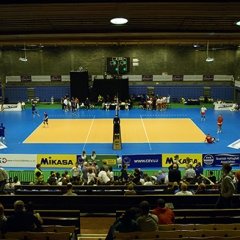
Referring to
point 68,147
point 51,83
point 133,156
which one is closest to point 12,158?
point 68,147

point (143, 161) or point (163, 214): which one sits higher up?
point (163, 214)

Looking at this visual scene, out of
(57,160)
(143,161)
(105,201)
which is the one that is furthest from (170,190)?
(57,160)

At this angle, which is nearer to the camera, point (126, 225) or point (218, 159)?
point (126, 225)

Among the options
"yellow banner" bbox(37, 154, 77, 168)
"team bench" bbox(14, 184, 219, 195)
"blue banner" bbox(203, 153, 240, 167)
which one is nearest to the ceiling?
"team bench" bbox(14, 184, 219, 195)

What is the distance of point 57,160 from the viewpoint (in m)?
17.9

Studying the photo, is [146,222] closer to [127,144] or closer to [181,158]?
[181,158]

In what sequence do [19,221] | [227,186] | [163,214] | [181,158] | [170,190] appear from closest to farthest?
[19,221] < [163,214] < [227,186] < [170,190] < [181,158]

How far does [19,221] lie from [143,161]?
12300mm

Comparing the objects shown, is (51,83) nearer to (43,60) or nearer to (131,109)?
(43,60)

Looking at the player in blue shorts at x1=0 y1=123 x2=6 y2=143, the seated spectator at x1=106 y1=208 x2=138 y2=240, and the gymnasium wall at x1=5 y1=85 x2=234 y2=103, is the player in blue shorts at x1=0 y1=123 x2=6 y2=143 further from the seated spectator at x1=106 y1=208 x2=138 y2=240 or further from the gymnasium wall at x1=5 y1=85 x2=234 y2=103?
the gymnasium wall at x1=5 y1=85 x2=234 y2=103

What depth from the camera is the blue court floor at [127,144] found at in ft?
70.9

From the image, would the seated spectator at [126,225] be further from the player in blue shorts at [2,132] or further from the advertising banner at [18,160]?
the player in blue shorts at [2,132]

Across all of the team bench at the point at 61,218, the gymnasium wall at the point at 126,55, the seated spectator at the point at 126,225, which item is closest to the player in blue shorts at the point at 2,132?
the team bench at the point at 61,218

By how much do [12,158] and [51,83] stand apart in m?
30.6
